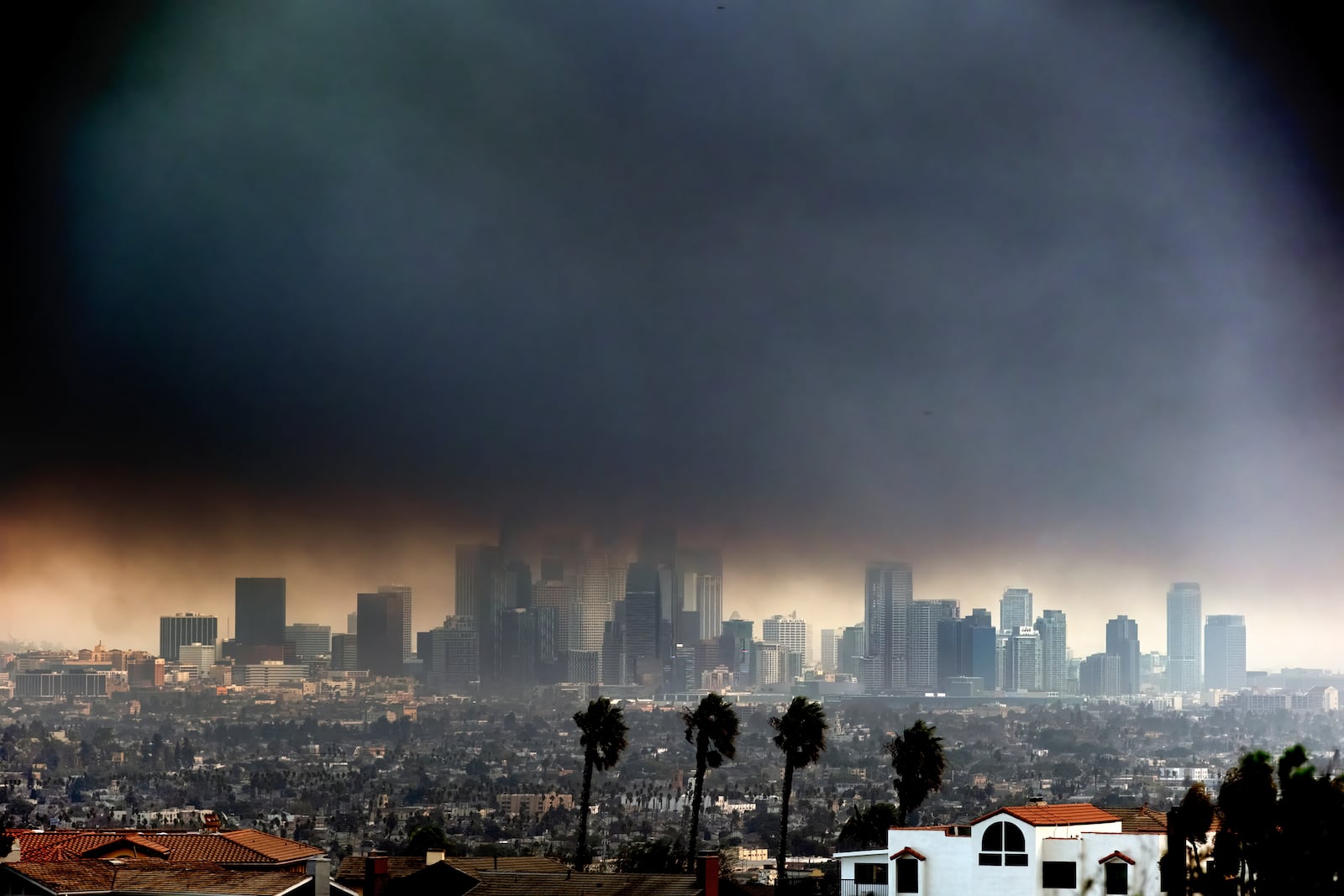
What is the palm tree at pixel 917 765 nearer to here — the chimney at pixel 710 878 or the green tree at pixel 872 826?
the green tree at pixel 872 826

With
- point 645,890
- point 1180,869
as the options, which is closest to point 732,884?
point 645,890

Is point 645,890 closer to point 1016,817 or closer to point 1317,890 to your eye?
point 1016,817

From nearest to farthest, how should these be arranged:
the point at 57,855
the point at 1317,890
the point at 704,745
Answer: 1. the point at 1317,890
2. the point at 57,855
3. the point at 704,745

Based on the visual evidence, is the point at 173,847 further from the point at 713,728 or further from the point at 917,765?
the point at 917,765

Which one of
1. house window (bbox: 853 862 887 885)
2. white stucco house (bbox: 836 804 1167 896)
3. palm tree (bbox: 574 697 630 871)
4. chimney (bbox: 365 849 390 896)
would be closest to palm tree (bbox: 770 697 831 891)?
palm tree (bbox: 574 697 630 871)

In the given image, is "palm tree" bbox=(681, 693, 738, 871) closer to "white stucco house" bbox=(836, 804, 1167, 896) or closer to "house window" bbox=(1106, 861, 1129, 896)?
"white stucco house" bbox=(836, 804, 1167, 896)

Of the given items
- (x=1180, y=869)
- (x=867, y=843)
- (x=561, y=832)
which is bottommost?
(x=561, y=832)

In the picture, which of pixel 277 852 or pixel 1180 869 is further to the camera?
pixel 277 852
